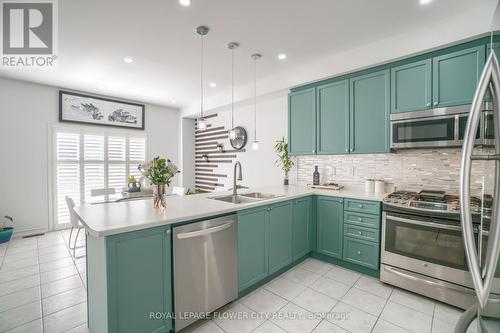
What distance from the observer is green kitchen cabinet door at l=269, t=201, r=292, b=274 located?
2541 mm

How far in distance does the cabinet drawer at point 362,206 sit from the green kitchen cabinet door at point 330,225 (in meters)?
0.09

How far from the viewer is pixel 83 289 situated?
2.46 meters

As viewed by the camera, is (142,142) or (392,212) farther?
(142,142)

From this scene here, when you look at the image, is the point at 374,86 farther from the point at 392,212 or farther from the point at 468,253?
the point at 468,253

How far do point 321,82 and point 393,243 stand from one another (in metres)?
2.35

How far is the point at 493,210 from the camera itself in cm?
86

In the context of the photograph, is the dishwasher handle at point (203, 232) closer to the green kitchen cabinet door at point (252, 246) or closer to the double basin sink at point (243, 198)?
the green kitchen cabinet door at point (252, 246)

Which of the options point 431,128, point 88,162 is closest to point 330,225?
point 431,128

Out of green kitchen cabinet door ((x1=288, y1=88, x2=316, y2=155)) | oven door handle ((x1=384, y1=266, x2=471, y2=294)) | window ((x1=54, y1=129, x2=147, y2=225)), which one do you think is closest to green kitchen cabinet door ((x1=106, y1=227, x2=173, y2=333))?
oven door handle ((x1=384, y1=266, x2=471, y2=294))

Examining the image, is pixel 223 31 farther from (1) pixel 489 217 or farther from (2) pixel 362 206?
(1) pixel 489 217

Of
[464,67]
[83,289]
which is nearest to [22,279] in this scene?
[83,289]

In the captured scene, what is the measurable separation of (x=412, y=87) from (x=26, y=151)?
626cm

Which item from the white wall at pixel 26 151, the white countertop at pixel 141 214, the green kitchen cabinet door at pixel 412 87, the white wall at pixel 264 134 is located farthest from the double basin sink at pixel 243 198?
the white wall at pixel 26 151

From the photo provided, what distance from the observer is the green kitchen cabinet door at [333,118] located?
3143 millimetres
